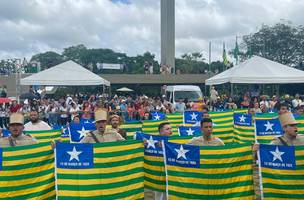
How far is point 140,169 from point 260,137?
5271 mm

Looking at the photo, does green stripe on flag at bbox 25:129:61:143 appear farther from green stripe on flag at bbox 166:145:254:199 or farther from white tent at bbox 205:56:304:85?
white tent at bbox 205:56:304:85

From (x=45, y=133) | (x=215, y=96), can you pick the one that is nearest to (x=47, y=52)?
(x=215, y=96)

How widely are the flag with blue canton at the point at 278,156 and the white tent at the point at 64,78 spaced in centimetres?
1441

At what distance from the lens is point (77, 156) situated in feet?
21.9

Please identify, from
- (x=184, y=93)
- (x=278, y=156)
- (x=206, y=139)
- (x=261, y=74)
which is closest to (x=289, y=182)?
(x=278, y=156)

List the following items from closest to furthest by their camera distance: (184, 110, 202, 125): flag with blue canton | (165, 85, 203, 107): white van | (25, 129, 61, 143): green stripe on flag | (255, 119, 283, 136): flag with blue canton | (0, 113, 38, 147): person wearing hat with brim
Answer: (0, 113, 38, 147): person wearing hat with brim → (25, 129, 61, 143): green stripe on flag → (255, 119, 283, 136): flag with blue canton → (184, 110, 202, 125): flag with blue canton → (165, 85, 203, 107): white van

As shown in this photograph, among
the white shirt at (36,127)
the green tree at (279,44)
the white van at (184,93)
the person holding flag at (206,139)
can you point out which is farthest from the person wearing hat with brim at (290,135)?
the green tree at (279,44)

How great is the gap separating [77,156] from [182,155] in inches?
58.8

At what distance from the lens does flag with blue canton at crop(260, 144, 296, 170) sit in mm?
6363

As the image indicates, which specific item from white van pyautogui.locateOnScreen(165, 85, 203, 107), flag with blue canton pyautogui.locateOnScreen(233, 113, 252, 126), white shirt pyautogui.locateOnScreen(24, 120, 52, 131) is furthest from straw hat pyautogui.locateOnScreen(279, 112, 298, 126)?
white van pyautogui.locateOnScreen(165, 85, 203, 107)

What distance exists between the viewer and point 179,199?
267 inches

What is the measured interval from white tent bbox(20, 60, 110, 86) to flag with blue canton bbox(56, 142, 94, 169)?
13525 millimetres

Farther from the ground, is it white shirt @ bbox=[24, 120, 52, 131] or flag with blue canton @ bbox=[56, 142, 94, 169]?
white shirt @ bbox=[24, 120, 52, 131]

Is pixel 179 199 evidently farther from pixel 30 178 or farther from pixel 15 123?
pixel 15 123
